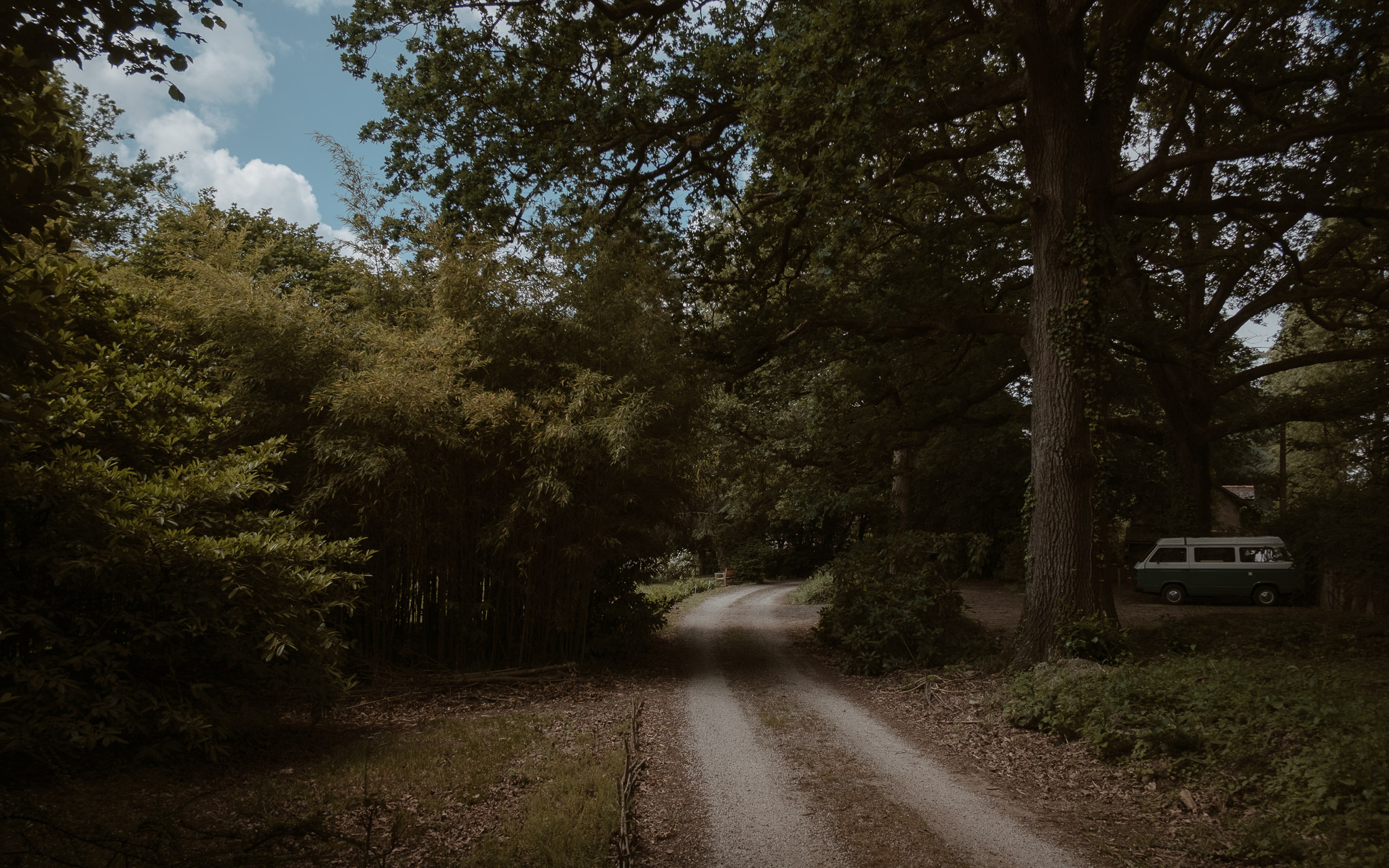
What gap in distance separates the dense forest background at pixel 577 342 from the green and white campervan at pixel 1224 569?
6.23 ft

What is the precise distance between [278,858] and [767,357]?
25.2 ft

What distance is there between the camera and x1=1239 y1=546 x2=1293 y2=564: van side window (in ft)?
47.2

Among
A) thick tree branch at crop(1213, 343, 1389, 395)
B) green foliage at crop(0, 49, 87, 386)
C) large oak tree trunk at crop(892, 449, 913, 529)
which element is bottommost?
large oak tree trunk at crop(892, 449, 913, 529)

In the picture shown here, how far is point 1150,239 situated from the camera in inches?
435

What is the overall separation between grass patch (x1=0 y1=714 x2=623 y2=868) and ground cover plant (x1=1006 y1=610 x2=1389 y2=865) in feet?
11.7

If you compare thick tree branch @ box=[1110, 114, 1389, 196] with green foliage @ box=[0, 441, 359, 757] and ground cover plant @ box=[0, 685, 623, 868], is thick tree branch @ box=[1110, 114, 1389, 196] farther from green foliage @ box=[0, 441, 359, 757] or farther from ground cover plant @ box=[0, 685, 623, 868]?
green foliage @ box=[0, 441, 359, 757]

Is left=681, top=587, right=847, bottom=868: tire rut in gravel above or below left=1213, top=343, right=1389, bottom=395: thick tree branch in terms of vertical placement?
below

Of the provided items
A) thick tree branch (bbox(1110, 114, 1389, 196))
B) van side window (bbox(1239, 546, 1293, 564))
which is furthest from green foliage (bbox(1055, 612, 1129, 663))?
van side window (bbox(1239, 546, 1293, 564))

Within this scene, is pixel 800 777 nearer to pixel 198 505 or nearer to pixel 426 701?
pixel 426 701

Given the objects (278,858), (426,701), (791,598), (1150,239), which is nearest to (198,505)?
(278,858)

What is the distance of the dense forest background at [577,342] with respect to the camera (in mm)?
4523

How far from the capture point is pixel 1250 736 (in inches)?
186

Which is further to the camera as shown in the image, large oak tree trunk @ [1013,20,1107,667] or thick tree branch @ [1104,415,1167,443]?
thick tree branch @ [1104,415,1167,443]

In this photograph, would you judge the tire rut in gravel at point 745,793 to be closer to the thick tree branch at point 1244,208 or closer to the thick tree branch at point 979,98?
the thick tree branch at point 979,98
